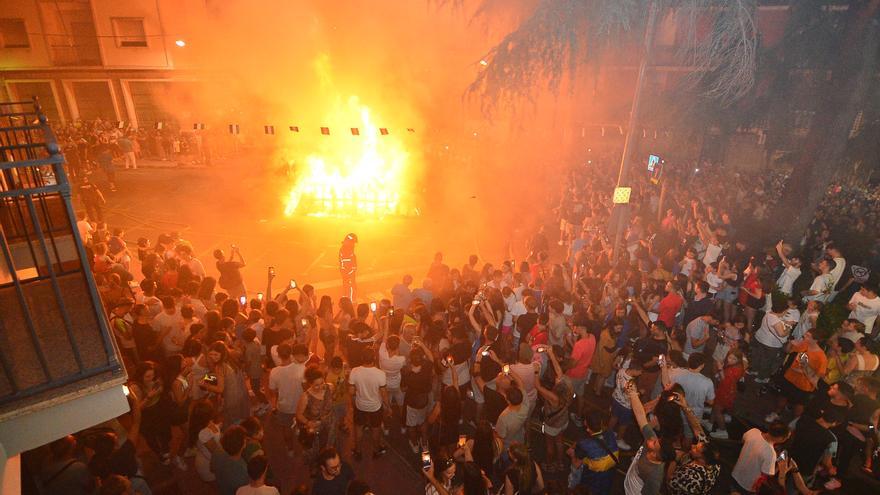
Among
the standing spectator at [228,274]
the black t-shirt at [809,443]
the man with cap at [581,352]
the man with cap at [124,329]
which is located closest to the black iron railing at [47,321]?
the man with cap at [124,329]

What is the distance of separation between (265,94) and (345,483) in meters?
19.9

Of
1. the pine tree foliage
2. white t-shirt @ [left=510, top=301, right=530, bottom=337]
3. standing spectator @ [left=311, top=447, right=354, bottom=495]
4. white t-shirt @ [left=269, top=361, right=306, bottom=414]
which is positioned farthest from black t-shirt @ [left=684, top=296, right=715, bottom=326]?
white t-shirt @ [left=269, top=361, right=306, bottom=414]

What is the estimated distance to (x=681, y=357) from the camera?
17.7 ft

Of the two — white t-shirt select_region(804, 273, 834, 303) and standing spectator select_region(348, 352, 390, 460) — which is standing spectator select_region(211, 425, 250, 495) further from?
white t-shirt select_region(804, 273, 834, 303)

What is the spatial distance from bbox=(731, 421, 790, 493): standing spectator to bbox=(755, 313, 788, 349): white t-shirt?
295cm

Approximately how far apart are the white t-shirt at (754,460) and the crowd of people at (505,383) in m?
0.02

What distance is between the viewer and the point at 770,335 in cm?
695

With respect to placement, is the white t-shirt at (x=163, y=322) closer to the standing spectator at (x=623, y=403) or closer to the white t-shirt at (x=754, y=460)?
the standing spectator at (x=623, y=403)

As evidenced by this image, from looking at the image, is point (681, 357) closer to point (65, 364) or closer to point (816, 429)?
point (816, 429)

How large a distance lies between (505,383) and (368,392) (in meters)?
1.61

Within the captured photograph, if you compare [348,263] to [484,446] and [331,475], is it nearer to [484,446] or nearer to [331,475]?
[484,446]

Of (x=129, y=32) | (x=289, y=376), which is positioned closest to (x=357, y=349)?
(x=289, y=376)

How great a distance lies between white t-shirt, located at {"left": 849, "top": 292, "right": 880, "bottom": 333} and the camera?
6.75 metres

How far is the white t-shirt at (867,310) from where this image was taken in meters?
6.75
